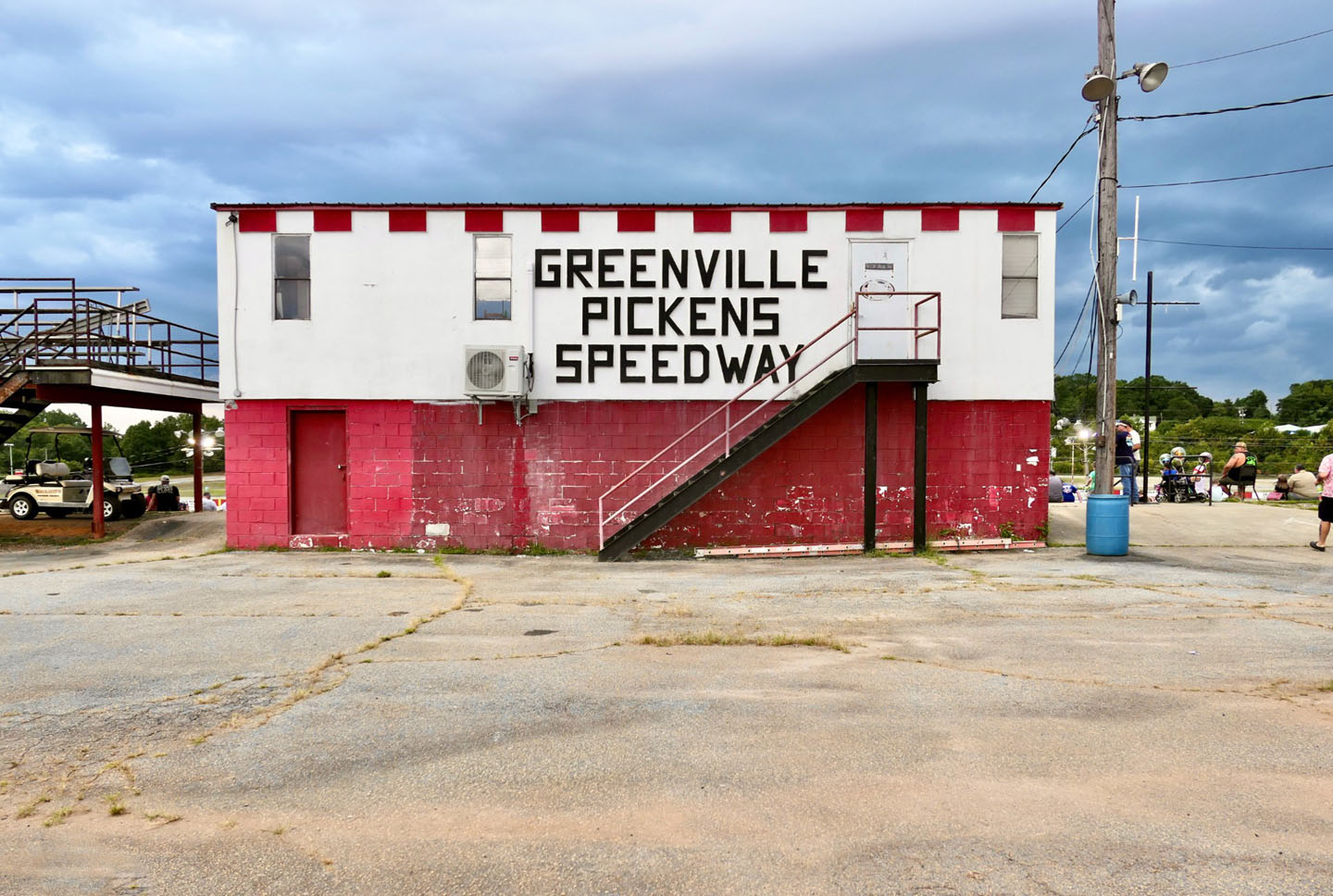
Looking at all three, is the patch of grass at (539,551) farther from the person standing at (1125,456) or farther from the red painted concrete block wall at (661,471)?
the person standing at (1125,456)

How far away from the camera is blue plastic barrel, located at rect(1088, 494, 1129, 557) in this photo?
12.0 m

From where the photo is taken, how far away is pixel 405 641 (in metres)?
7.00

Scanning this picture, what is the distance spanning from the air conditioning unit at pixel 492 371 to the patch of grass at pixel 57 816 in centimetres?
939

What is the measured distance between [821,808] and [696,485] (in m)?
8.53

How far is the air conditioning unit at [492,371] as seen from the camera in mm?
12711

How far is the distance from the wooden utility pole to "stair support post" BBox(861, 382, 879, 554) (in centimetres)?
361

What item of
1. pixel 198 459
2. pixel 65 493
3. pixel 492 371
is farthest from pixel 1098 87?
pixel 65 493

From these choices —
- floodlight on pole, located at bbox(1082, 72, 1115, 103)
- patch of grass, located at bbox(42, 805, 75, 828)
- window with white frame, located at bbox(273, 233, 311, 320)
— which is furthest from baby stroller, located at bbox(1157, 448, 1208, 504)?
patch of grass, located at bbox(42, 805, 75, 828)

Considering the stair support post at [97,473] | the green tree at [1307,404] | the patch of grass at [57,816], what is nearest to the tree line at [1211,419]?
the green tree at [1307,404]

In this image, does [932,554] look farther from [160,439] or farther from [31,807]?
[160,439]

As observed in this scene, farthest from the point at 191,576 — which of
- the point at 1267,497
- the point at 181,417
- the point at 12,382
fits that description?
the point at 181,417

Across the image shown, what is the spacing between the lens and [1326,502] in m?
12.2

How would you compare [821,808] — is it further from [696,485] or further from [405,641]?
[696,485]

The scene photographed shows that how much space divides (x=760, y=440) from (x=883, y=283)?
3836 mm
